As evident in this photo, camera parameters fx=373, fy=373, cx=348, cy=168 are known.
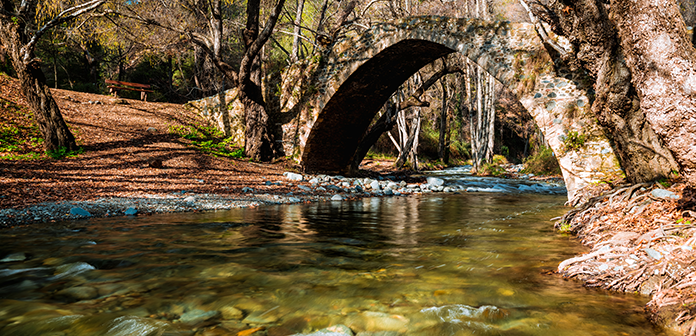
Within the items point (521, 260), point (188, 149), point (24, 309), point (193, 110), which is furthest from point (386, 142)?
point (24, 309)

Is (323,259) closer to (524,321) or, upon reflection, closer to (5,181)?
(524,321)

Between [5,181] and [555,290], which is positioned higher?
[5,181]

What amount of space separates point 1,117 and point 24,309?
→ 10664 millimetres

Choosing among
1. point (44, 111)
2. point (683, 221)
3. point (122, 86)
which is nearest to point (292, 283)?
point (683, 221)

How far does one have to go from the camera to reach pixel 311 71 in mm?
11188

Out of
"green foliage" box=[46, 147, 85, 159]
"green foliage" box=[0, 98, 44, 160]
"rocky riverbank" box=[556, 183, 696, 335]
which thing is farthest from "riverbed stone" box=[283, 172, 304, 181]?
"rocky riverbank" box=[556, 183, 696, 335]

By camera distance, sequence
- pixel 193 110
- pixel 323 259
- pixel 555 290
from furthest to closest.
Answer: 1. pixel 193 110
2. pixel 323 259
3. pixel 555 290

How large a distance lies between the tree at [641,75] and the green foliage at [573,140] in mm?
610

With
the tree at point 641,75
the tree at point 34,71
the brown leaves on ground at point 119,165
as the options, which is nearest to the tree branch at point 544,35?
the tree at point 641,75

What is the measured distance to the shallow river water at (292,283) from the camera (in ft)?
6.64

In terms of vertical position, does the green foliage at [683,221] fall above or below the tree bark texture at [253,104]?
below

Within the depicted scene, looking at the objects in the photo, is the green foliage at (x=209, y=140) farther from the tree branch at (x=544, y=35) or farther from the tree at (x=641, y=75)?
the tree at (x=641, y=75)

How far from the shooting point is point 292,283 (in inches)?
107

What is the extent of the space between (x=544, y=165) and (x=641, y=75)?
15045 millimetres
